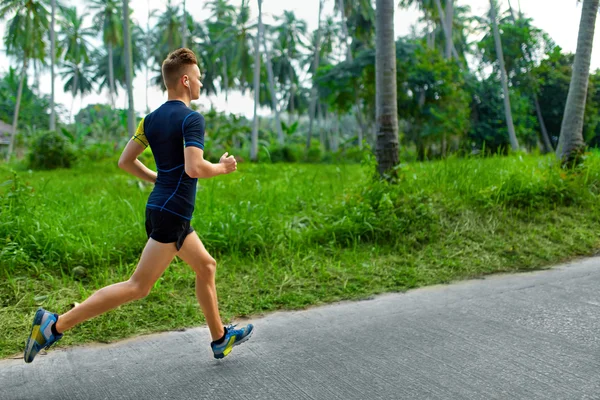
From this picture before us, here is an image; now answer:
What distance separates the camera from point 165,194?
278 cm

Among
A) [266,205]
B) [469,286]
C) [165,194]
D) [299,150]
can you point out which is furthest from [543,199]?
[299,150]

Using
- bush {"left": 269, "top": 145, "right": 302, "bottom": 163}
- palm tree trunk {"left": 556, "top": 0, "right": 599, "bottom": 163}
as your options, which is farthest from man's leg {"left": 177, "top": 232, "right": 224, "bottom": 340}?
bush {"left": 269, "top": 145, "right": 302, "bottom": 163}

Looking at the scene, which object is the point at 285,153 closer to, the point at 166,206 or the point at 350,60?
the point at 350,60

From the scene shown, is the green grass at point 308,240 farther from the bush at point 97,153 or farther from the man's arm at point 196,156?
the bush at point 97,153

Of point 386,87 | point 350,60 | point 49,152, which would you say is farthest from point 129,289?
point 350,60

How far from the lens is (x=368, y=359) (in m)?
3.02

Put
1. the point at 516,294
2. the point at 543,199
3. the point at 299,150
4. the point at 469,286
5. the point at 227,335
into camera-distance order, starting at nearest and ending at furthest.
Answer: the point at 227,335
the point at 516,294
the point at 469,286
the point at 543,199
the point at 299,150

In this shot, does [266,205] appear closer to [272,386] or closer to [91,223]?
[91,223]

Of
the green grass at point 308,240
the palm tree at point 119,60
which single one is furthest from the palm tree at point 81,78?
the green grass at point 308,240

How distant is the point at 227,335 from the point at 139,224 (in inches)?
103

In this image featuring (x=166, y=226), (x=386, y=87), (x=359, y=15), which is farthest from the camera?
(x=359, y=15)

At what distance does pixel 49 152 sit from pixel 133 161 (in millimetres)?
15783

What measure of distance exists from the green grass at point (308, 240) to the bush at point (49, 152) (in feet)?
36.0

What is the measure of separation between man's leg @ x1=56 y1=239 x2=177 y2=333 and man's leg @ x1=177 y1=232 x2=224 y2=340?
10 centimetres
